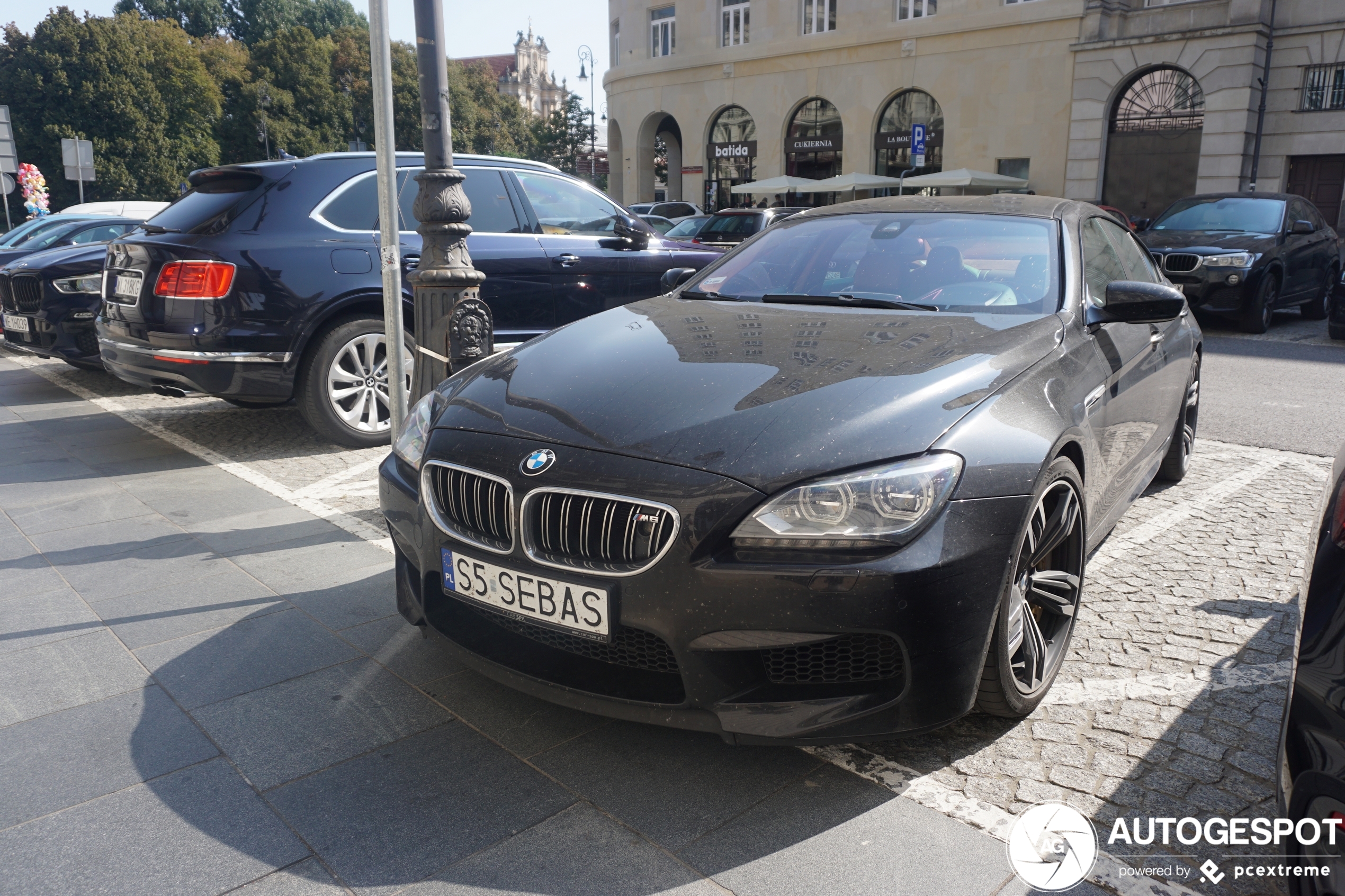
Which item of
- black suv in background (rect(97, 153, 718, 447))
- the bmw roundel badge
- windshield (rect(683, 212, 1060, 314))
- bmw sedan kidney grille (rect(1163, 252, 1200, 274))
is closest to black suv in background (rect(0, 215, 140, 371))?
black suv in background (rect(97, 153, 718, 447))

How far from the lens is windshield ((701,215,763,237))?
16.2 meters

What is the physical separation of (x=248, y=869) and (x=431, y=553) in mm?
866

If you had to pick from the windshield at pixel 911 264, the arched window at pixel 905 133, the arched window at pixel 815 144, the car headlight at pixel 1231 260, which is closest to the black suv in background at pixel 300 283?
the windshield at pixel 911 264

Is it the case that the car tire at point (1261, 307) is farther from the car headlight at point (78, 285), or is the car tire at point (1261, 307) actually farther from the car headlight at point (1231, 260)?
the car headlight at point (78, 285)

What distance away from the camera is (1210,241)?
12.3 meters

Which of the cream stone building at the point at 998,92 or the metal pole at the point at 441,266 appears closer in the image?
the metal pole at the point at 441,266

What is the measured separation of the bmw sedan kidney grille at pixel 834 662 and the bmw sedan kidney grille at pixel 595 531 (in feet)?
1.20

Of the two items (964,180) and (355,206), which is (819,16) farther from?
(355,206)

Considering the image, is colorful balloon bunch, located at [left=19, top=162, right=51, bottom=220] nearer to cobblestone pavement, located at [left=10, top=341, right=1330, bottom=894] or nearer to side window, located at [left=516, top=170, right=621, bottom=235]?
side window, located at [left=516, top=170, right=621, bottom=235]

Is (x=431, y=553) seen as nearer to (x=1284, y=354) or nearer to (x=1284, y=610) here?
(x=1284, y=610)

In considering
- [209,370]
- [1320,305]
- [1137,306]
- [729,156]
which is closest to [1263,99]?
[1320,305]

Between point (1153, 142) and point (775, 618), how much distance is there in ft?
99.1

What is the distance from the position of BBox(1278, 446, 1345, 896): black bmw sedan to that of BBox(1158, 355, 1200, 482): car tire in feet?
11.3

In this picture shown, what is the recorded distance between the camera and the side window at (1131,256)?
4352 mm
